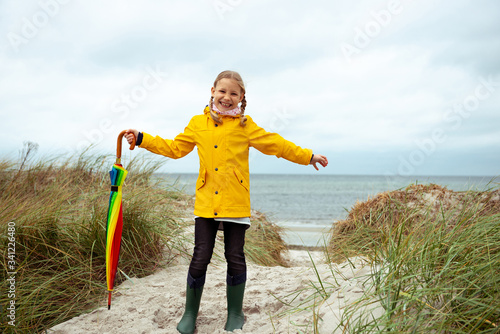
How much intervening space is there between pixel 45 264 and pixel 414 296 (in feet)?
10.5

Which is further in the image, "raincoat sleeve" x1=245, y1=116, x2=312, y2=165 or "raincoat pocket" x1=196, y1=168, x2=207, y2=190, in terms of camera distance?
"raincoat sleeve" x1=245, y1=116, x2=312, y2=165

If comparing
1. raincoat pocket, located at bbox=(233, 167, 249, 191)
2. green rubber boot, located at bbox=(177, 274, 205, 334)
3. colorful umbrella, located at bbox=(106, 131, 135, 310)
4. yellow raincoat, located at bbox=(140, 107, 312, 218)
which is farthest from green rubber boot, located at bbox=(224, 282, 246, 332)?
colorful umbrella, located at bbox=(106, 131, 135, 310)

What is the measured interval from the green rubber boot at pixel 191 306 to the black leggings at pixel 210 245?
0.20 feet

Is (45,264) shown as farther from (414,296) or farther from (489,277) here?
(489,277)

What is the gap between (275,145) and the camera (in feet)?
10.3

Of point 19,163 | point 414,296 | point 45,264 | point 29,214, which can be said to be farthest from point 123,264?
point 19,163

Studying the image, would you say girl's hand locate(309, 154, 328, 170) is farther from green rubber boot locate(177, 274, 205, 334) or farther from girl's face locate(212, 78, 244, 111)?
green rubber boot locate(177, 274, 205, 334)

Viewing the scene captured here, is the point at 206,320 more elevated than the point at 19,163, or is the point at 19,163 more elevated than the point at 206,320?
the point at 19,163

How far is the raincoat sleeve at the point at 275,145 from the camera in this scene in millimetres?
3135

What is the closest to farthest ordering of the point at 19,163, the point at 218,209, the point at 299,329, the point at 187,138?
1. the point at 299,329
2. the point at 218,209
3. the point at 187,138
4. the point at 19,163

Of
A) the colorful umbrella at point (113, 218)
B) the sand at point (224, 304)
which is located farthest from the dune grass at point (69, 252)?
the colorful umbrella at point (113, 218)

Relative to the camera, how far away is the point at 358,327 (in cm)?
233

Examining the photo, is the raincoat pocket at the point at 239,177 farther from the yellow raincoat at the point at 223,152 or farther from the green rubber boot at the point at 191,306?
the green rubber boot at the point at 191,306

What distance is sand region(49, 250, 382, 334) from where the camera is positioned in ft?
9.26
